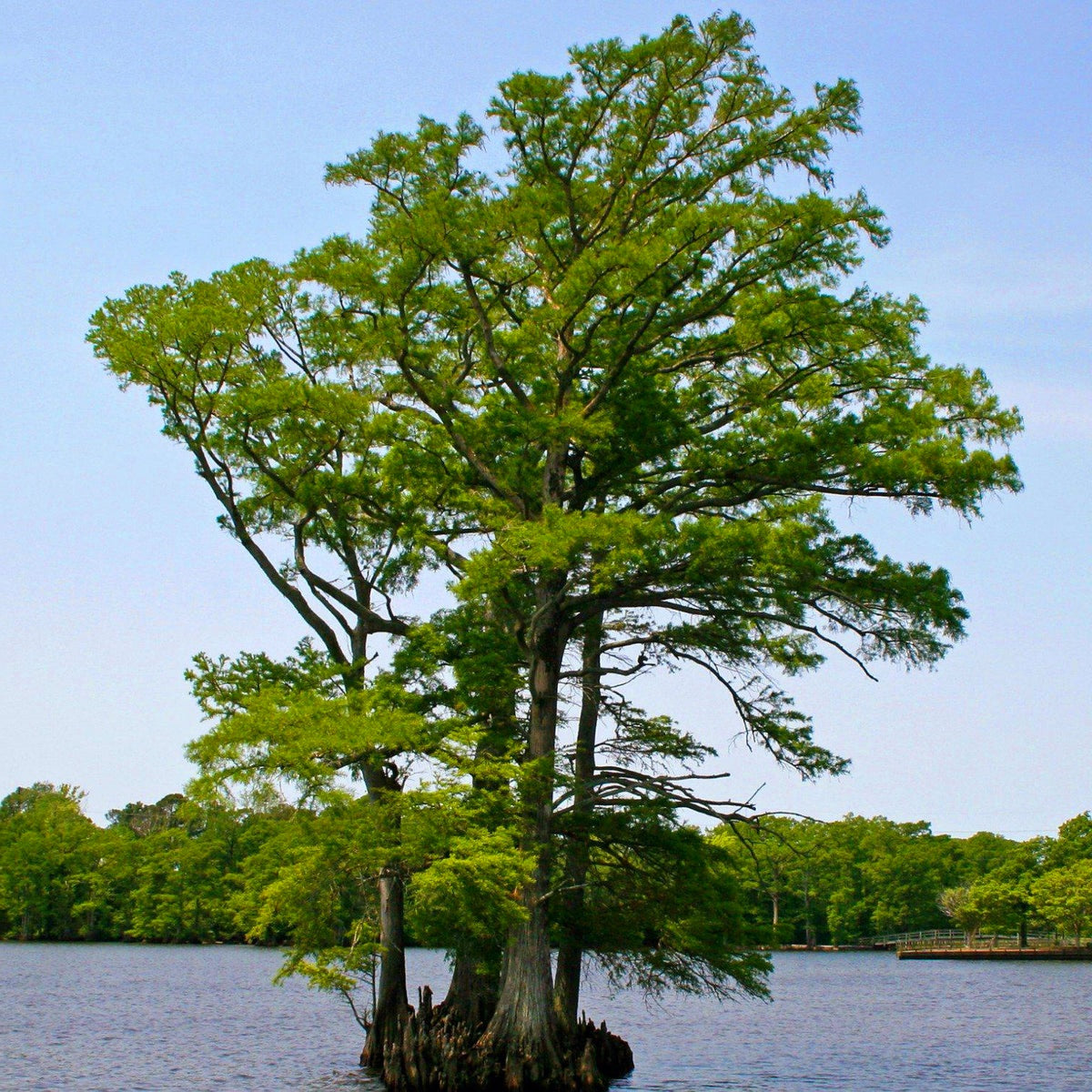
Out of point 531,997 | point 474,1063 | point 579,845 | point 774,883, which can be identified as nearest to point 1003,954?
point 774,883

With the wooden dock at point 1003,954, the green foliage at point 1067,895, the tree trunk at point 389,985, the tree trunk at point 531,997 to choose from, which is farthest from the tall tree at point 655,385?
the wooden dock at point 1003,954

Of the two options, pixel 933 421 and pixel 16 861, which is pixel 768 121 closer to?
pixel 933 421

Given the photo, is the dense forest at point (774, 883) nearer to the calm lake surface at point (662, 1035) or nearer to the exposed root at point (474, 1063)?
the calm lake surface at point (662, 1035)

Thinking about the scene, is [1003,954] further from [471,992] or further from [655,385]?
[655,385]

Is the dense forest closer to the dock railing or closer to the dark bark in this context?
the dock railing

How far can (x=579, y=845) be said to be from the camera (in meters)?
16.2

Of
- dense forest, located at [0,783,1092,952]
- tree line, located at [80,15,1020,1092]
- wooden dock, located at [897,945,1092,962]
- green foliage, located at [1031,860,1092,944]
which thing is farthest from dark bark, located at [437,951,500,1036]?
wooden dock, located at [897,945,1092,962]

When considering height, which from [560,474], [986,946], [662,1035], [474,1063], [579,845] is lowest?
[986,946]

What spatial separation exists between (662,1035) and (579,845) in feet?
38.6

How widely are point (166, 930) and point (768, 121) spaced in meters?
66.7

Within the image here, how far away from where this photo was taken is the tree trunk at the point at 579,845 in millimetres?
16047

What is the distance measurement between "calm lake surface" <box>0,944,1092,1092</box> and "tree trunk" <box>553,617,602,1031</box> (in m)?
1.68

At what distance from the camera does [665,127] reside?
16.1 metres

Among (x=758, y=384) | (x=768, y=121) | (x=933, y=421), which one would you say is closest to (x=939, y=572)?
(x=933, y=421)
